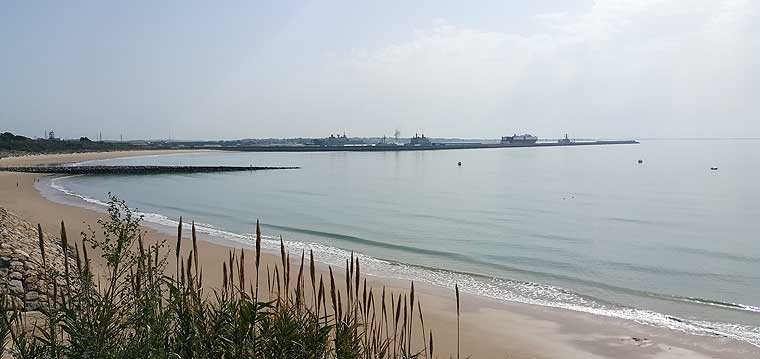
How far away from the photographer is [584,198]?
43.5 m

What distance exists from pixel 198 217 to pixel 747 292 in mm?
24627

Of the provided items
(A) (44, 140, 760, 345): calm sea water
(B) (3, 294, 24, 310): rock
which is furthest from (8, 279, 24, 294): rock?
(A) (44, 140, 760, 345): calm sea water

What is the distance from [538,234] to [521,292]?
37.2ft

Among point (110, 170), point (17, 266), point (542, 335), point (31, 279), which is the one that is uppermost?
point (17, 266)

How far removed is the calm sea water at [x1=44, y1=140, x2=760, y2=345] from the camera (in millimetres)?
15531

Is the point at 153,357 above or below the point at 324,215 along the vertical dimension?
above

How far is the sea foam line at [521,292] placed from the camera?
12.4 m

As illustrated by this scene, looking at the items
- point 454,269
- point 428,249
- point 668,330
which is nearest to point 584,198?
point 428,249

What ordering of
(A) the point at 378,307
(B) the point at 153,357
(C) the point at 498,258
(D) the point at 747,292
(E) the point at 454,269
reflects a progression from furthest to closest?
(C) the point at 498,258 → (E) the point at 454,269 → (D) the point at 747,292 → (A) the point at 378,307 → (B) the point at 153,357

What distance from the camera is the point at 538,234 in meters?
26.3

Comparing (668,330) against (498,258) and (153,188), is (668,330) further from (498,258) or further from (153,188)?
(153,188)

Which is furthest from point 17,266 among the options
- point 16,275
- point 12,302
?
point 12,302

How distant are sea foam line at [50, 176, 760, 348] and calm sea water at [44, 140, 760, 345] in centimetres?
6

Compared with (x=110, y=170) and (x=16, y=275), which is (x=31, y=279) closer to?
(x=16, y=275)
